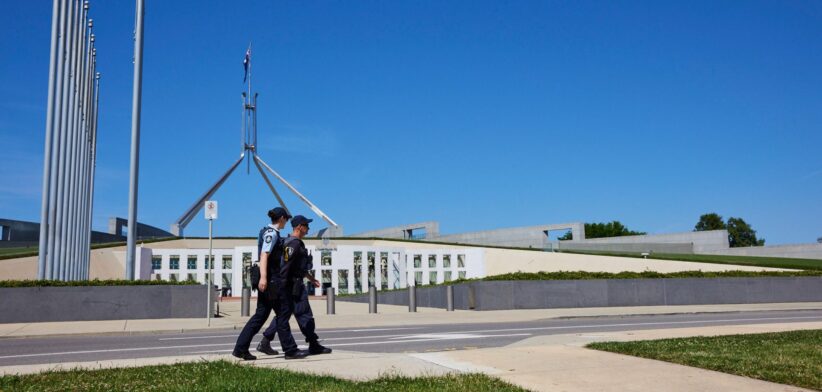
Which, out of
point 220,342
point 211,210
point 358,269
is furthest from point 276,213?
point 358,269

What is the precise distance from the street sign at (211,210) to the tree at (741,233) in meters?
93.3

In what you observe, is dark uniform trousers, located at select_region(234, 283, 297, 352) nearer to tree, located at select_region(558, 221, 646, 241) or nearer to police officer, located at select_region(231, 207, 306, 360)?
police officer, located at select_region(231, 207, 306, 360)

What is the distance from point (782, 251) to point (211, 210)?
152 ft

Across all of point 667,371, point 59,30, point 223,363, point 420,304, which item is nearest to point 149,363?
point 223,363

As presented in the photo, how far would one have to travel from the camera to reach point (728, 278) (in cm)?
2473

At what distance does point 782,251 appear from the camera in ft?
166

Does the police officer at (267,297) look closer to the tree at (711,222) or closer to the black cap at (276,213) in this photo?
the black cap at (276,213)

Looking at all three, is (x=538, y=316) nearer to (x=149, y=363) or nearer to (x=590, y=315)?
(x=590, y=315)

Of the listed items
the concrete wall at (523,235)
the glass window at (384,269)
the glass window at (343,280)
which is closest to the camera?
the glass window at (343,280)

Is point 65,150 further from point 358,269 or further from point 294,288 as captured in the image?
point 358,269

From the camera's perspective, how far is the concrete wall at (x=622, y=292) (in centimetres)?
2177

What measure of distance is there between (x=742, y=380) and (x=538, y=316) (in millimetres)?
11458

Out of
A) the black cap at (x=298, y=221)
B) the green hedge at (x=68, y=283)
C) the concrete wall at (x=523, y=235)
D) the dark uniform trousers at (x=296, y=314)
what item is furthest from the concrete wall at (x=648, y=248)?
the dark uniform trousers at (x=296, y=314)

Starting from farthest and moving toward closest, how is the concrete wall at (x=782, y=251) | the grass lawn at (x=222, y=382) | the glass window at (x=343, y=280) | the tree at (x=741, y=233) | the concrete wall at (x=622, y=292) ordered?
the tree at (x=741, y=233)
the concrete wall at (x=782, y=251)
the glass window at (x=343, y=280)
the concrete wall at (x=622, y=292)
the grass lawn at (x=222, y=382)
